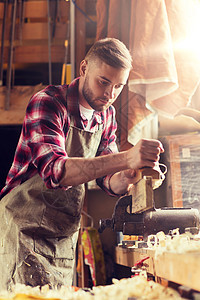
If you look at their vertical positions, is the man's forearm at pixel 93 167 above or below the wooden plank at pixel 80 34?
below

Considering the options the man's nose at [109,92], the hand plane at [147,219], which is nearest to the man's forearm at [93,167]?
the hand plane at [147,219]

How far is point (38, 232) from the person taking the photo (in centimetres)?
143

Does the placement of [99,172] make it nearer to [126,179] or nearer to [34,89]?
[126,179]

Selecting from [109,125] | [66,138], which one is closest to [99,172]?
[66,138]

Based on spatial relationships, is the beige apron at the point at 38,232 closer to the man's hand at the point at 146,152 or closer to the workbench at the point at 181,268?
the man's hand at the point at 146,152

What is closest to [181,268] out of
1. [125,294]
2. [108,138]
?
[125,294]

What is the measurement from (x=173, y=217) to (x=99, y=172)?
0.30 m

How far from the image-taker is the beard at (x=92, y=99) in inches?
60.7

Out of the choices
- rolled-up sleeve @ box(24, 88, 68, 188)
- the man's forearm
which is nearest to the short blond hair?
rolled-up sleeve @ box(24, 88, 68, 188)

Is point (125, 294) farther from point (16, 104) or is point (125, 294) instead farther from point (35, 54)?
point (35, 54)

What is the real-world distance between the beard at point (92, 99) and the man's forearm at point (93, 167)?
1.28 feet

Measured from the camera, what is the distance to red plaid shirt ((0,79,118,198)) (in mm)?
1289

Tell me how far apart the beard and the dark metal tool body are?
41 centimetres

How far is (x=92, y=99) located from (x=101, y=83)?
8 centimetres
